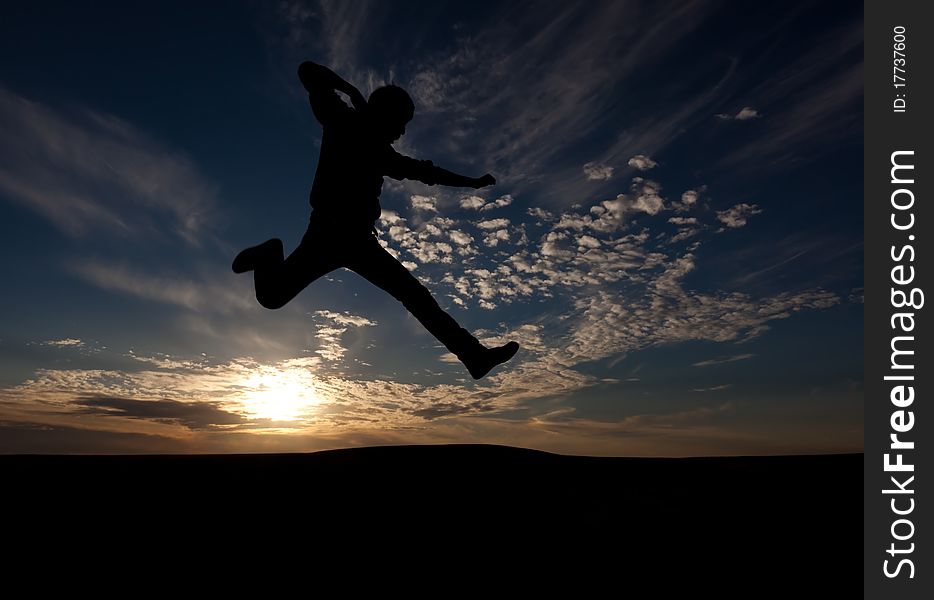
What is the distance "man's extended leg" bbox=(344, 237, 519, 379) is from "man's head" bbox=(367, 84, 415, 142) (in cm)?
88

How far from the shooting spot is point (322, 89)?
3.92 m

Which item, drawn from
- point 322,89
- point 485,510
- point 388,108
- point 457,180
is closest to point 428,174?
point 457,180

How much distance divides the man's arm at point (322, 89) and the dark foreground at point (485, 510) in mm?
2628

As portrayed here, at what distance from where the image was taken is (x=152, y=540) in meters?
2.57

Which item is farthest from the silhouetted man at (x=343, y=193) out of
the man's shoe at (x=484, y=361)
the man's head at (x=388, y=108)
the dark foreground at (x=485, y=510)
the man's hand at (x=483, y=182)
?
the dark foreground at (x=485, y=510)

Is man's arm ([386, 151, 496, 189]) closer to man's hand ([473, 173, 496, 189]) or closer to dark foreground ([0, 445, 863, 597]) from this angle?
man's hand ([473, 173, 496, 189])

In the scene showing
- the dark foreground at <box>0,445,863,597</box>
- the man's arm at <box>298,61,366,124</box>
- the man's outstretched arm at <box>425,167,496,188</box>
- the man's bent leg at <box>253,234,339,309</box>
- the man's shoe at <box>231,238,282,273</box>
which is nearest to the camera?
the dark foreground at <box>0,445,863,597</box>

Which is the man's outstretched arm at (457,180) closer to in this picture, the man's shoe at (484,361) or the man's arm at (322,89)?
the man's arm at (322,89)

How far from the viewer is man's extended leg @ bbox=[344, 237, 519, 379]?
165 inches

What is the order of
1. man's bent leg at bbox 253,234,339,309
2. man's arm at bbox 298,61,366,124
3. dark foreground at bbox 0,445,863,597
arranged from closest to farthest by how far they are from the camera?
1. dark foreground at bbox 0,445,863,597
2. man's arm at bbox 298,61,366,124
3. man's bent leg at bbox 253,234,339,309

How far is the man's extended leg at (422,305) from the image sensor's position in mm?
4184

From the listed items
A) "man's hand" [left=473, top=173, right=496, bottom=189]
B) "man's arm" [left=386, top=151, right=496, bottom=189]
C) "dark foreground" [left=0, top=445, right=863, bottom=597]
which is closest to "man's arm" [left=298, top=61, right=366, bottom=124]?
"man's arm" [left=386, top=151, right=496, bottom=189]

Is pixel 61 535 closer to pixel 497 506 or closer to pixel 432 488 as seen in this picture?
pixel 432 488

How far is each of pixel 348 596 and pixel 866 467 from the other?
3725 mm
